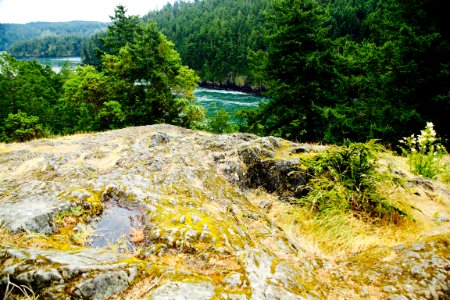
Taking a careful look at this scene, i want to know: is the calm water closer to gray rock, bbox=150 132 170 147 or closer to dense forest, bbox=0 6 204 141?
dense forest, bbox=0 6 204 141

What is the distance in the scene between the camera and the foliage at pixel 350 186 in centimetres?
518

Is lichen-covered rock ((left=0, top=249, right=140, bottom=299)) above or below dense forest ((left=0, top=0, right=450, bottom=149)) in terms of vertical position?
below

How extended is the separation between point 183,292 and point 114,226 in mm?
1965

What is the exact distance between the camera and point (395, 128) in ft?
41.6

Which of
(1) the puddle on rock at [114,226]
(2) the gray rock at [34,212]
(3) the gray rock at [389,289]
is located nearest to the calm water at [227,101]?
(2) the gray rock at [34,212]

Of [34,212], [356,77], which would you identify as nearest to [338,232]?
[34,212]

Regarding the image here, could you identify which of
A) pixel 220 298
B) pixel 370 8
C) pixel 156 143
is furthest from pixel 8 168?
pixel 370 8

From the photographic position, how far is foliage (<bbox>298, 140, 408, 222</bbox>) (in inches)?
204

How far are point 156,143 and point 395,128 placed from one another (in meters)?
11.5

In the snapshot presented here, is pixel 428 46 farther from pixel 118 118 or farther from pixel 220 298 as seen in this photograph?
pixel 118 118

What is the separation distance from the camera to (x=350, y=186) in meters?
5.61

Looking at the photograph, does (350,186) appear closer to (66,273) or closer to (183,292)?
(183,292)

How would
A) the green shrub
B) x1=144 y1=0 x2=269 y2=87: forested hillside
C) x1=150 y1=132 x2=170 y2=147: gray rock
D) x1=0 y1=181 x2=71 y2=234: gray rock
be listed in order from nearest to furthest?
x1=0 y1=181 x2=71 y2=234: gray rock, x1=150 y1=132 x2=170 y2=147: gray rock, the green shrub, x1=144 y1=0 x2=269 y2=87: forested hillside

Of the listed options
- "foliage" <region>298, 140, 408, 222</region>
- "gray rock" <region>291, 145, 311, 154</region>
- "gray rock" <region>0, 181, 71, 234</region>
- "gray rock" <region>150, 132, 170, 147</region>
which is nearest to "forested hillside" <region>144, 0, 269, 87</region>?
"gray rock" <region>150, 132, 170, 147</region>
